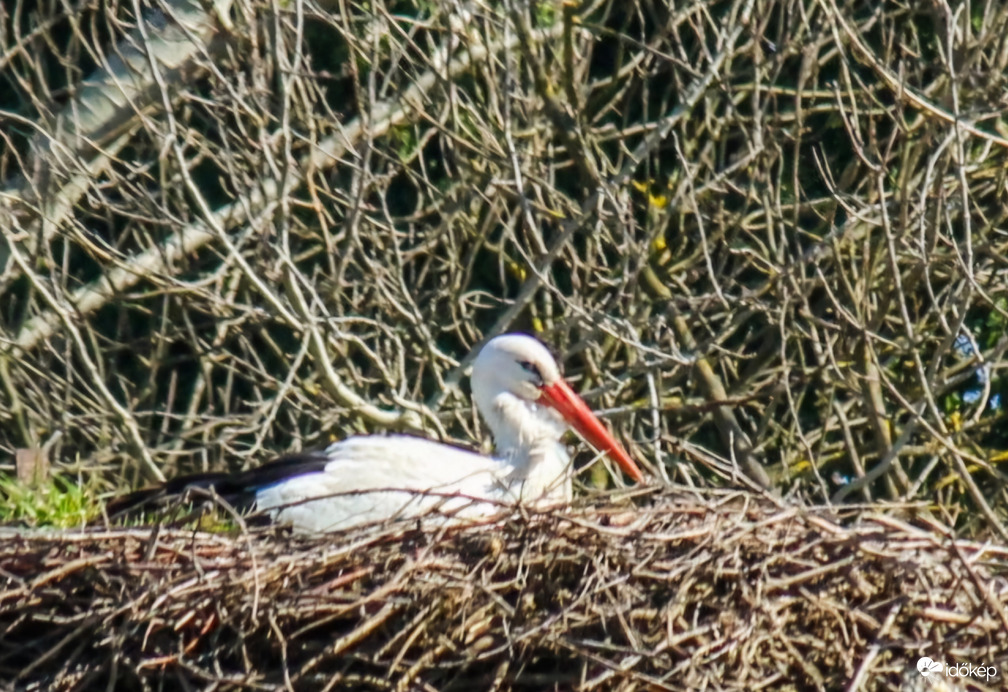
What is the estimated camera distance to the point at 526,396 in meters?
6.55

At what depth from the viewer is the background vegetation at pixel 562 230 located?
22.5 feet

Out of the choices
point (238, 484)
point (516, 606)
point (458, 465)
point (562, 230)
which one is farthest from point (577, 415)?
point (516, 606)

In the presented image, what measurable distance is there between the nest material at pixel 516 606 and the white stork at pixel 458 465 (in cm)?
57

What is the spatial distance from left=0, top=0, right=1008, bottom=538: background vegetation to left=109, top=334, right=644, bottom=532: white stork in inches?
12.8

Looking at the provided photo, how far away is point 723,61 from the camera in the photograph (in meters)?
7.35

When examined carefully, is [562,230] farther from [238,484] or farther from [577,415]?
[238,484]

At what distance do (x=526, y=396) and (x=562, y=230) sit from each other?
0.90 meters

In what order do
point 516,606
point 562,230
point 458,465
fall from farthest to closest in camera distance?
1. point 562,230
2. point 458,465
3. point 516,606

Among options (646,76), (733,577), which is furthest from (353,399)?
(733,577)

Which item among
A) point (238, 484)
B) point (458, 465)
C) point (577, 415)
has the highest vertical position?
point (238, 484)

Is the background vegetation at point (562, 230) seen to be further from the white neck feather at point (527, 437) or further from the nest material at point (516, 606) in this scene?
the nest material at point (516, 606)

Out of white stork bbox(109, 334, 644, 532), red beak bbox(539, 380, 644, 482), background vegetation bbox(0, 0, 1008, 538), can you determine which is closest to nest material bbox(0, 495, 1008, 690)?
white stork bbox(109, 334, 644, 532)

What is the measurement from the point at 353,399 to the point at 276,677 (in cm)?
221

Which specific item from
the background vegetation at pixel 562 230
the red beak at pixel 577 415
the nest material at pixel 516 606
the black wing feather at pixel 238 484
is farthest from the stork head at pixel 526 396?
the nest material at pixel 516 606
